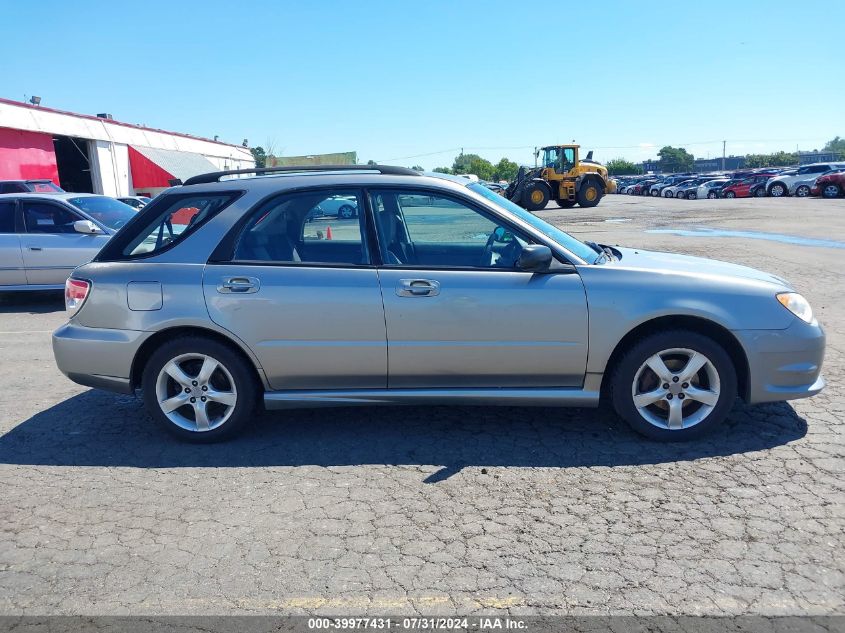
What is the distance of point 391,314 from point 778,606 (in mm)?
2512

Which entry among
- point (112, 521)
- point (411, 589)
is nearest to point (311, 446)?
point (112, 521)

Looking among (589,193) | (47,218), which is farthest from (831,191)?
(47,218)

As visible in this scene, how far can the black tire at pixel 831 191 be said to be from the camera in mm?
35844

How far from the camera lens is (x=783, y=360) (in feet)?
13.7

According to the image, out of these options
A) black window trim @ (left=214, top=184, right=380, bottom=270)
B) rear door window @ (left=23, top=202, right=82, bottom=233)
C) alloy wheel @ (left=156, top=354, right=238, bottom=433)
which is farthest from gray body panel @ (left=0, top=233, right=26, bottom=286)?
black window trim @ (left=214, top=184, right=380, bottom=270)

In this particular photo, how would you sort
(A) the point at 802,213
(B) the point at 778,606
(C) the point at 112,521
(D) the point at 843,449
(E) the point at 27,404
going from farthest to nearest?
(A) the point at 802,213
(E) the point at 27,404
(D) the point at 843,449
(C) the point at 112,521
(B) the point at 778,606

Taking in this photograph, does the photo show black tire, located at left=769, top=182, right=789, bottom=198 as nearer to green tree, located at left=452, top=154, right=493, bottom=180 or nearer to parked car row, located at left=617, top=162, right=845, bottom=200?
parked car row, located at left=617, top=162, right=845, bottom=200

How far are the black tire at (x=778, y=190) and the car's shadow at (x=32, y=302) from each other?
1631 inches

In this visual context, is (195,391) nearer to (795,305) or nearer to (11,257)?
(795,305)

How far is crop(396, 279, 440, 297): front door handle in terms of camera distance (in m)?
4.20

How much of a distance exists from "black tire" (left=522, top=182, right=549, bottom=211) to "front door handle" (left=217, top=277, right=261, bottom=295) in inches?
1105

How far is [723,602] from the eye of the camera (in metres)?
2.72

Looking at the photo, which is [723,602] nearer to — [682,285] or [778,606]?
[778,606]

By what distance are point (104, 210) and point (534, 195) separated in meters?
23.5
